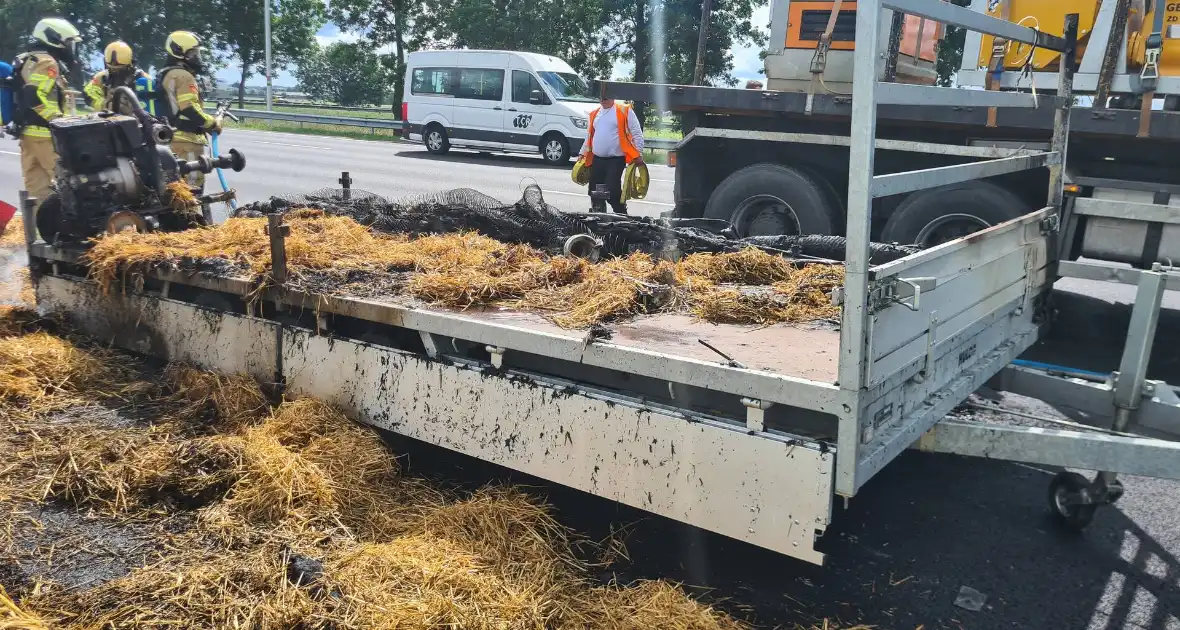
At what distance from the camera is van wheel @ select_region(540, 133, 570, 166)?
2020 cm

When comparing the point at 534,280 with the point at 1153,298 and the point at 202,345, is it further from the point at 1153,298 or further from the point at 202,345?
the point at 1153,298

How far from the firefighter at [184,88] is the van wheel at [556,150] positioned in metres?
12.3

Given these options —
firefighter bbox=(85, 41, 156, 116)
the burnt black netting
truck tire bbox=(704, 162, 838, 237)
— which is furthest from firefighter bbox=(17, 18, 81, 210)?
truck tire bbox=(704, 162, 838, 237)

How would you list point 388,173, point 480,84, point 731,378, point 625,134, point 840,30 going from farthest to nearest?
→ point 480,84 < point 388,173 < point 625,134 < point 840,30 < point 731,378

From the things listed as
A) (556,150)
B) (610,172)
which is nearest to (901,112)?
(610,172)

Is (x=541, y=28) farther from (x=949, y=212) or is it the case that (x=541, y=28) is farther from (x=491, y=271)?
(x=491, y=271)

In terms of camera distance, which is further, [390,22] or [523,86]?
[390,22]

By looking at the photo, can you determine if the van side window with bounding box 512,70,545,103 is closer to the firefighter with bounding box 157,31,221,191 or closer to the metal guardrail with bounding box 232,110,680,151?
the metal guardrail with bounding box 232,110,680,151

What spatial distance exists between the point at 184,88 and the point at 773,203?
5.21 meters

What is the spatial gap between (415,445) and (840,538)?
187 centimetres

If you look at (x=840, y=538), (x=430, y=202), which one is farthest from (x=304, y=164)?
(x=840, y=538)

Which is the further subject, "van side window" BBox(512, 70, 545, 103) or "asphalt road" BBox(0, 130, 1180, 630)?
"van side window" BBox(512, 70, 545, 103)

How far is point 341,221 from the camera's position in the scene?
210 inches

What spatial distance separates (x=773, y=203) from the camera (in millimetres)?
7609
